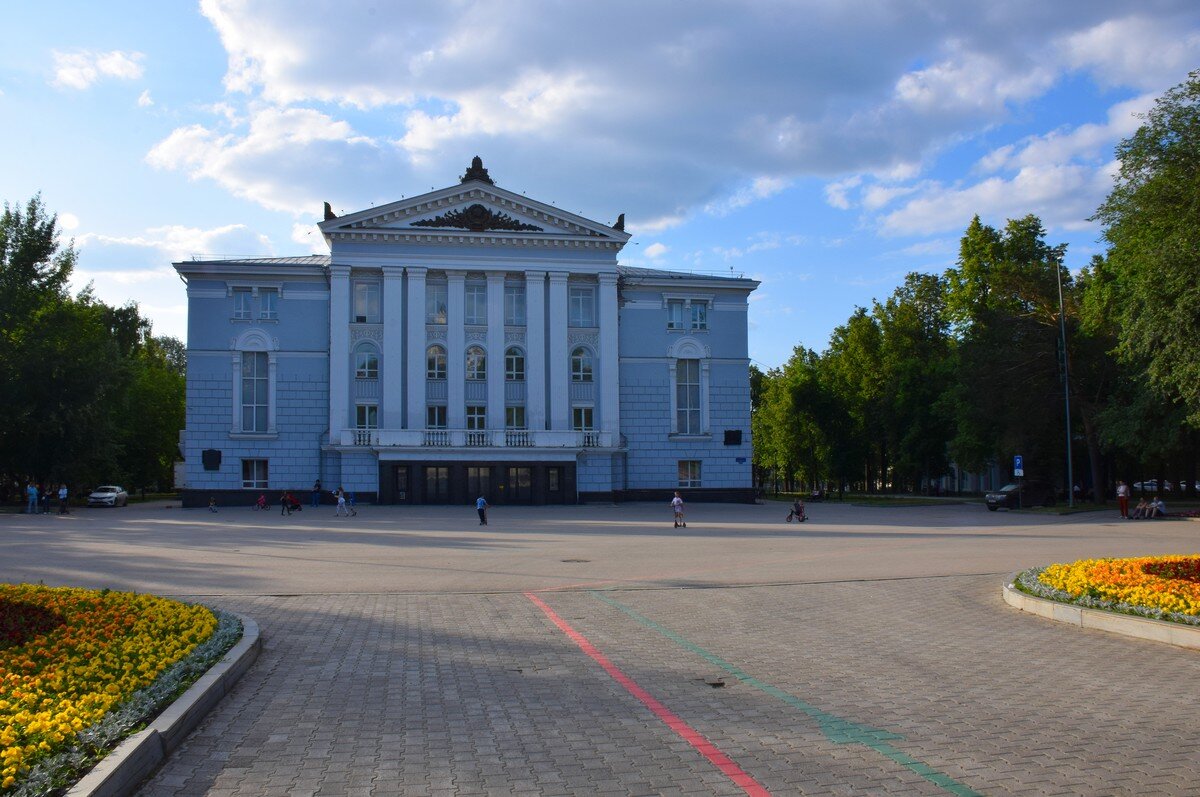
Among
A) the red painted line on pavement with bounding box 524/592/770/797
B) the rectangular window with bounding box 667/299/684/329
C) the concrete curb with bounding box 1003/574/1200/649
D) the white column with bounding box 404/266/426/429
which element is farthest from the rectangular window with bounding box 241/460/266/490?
the concrete curb with bounding box 1003/574/1200/649

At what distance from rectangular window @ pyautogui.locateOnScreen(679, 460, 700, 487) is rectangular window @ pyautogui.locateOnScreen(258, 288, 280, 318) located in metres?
24.5

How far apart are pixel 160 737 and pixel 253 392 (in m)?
48.4

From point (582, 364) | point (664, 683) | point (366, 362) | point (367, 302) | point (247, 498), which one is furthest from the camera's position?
point (582, 364)

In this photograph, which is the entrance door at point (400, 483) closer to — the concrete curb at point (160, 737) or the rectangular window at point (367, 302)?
the rectangular window at point (367, 302)

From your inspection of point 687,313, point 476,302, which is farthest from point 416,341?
point 687,313

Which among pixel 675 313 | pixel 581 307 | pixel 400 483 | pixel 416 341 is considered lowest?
pixel 400 483

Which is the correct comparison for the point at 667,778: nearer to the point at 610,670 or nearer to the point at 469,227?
the point at 610,670

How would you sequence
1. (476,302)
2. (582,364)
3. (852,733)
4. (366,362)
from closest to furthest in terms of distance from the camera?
1. (852,733)
2. (366,362)
3. (476,302)
4. (582,364)

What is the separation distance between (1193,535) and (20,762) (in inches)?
1291

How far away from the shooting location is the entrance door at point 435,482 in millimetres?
51719

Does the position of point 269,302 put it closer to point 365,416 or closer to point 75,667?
point 365,416

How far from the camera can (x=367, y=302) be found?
175 feet

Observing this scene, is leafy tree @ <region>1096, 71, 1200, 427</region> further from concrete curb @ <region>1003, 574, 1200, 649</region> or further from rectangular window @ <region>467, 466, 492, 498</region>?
rectangular window @ <region>467, 466, 492, 498</region>

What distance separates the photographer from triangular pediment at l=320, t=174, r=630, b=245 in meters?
52.3
